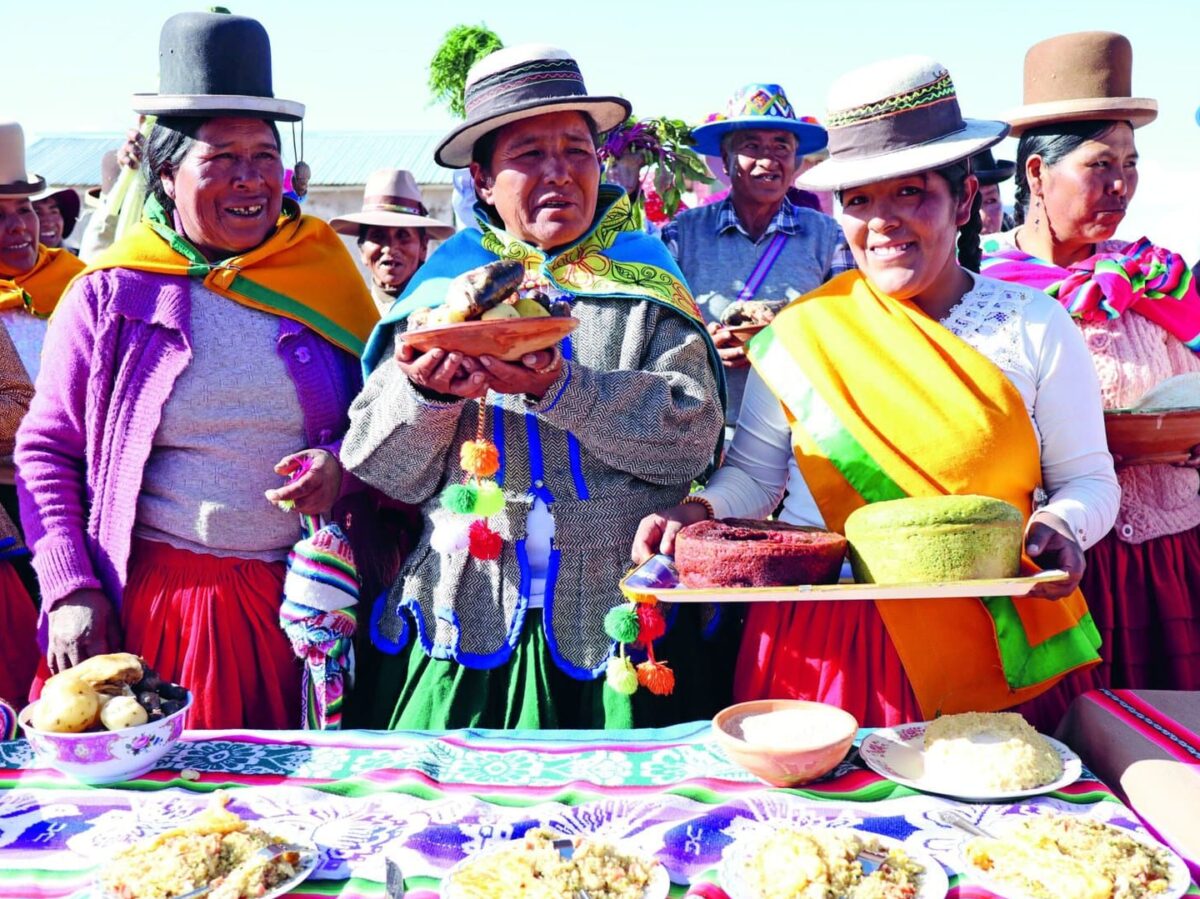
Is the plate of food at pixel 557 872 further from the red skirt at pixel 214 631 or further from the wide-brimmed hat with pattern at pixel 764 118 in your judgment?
the wide-brimmed hat with pattern at pixel 764 118

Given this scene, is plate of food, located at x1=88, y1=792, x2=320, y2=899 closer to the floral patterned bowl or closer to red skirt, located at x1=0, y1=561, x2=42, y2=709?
the floral patterned bowl

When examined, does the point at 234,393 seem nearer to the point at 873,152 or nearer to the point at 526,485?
the point at 526,485

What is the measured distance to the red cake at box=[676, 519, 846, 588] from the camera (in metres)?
2.12

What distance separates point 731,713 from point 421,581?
3.10ft

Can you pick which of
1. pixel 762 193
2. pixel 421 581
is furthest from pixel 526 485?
pixel 762 193

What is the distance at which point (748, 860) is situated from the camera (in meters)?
1.66

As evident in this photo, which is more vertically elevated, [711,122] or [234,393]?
[711,122]

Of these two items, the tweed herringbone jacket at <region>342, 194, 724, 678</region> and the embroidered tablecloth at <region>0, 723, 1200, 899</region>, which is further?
the tweed herringbone jacket at <region>342, 194, 724, 678</region>

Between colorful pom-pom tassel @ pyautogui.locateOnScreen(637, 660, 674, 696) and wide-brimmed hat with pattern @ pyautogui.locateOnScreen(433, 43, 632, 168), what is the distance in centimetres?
141

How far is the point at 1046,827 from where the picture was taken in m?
1.66

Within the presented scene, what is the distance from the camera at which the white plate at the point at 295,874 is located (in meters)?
1.60

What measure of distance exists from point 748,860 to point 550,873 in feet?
1.08

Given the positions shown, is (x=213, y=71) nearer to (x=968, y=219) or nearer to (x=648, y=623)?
(x=648, y=623)

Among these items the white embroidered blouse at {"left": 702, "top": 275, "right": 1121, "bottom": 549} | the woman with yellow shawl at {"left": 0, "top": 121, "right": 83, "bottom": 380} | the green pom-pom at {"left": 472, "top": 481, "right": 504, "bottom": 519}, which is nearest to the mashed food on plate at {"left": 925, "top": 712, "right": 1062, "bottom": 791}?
the white embroidered blouse at {"left": 702, "top": 275, "right": 1121, "bottom": 549}
